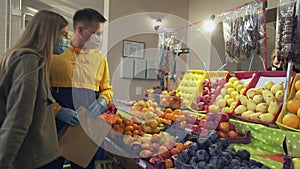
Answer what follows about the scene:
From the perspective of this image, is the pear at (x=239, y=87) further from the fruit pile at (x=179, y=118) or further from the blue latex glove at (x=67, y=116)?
the blue latex glove at (x=67, y=116)

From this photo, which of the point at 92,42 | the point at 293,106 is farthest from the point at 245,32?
the point at 92,42

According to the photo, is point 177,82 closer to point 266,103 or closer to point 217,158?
point 266,103

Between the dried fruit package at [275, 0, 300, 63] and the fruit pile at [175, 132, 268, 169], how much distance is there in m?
0.54

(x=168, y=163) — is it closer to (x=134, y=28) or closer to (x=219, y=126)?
(x=219, y=126)

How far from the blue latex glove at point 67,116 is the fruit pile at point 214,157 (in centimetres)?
74

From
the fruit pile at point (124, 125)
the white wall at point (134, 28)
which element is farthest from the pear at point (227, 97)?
the white wall at point (134, 28)

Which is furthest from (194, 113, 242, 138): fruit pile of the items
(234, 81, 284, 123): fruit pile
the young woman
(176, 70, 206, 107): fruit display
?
the young woman

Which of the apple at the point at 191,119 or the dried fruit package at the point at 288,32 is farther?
the apple at the point at 191,119

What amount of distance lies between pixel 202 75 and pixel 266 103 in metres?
0.81

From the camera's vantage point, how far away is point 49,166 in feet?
5.04

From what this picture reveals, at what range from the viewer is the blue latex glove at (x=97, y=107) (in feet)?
5.57

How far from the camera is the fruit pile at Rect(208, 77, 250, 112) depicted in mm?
1651

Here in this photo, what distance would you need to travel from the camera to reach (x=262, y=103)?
4.65 ft

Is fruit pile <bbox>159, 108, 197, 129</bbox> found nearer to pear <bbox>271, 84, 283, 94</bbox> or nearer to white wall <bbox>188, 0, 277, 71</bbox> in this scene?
pear <bbox>271, 84, 283, 94</bbox>
